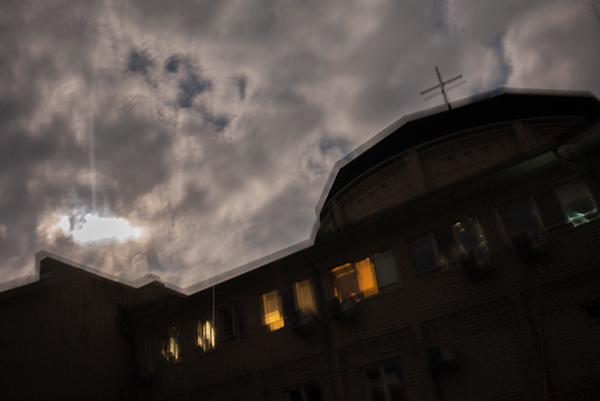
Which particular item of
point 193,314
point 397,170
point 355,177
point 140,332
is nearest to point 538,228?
point 397,170

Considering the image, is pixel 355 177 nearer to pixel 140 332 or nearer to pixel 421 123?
pixel 421 123

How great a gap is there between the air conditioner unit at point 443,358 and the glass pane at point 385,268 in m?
2.86

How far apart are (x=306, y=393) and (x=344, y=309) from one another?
10.8 ft

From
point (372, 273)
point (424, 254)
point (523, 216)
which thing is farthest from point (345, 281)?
point (523, 216)

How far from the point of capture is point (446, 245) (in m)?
16.6

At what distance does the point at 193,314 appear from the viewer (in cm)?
2147

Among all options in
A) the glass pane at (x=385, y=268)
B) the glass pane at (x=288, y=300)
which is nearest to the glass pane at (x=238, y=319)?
the glass pane at (x=288, y=300)

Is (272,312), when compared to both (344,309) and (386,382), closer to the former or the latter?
(344,309)

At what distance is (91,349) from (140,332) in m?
2.37

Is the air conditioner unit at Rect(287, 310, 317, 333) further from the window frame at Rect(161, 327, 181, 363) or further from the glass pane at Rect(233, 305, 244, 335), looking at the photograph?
the window frame at Rect(161, 327, 181, 363)

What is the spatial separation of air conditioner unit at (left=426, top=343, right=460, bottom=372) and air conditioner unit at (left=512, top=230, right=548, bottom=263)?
3.48 m

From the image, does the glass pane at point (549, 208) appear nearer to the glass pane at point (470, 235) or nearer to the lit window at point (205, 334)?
the glass pane at point (470, 235)

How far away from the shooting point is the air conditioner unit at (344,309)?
56.3ft

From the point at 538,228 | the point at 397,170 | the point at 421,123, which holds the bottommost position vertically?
the point at 538,228
